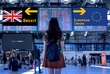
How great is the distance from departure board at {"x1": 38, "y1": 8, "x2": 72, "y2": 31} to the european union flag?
0.45m

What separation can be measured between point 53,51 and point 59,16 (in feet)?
54.3

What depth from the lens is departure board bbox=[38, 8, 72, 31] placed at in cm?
2181

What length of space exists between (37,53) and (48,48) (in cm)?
870

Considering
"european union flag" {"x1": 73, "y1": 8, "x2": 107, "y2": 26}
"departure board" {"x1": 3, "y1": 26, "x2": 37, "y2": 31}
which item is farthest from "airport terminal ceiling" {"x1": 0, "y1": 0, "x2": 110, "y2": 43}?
"european union flag" {"x1": 73, "y1": 8, "x2": 107, "y2": 26}

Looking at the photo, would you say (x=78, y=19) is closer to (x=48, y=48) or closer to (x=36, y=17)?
(x=36, y=17)

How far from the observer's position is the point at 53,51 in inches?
209

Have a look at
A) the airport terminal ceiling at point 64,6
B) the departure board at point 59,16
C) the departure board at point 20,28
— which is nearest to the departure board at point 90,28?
the airport terminal ceiling at point 64,6

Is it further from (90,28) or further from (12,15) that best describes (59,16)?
(12,15)

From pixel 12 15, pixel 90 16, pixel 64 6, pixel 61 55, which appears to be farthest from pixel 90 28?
pixel 61 55

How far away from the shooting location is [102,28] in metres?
21.7

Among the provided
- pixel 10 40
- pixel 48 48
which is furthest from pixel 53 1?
pixel 48 48

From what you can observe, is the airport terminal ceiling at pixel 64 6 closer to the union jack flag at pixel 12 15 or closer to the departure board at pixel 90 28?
the departure board at pixel 90 28

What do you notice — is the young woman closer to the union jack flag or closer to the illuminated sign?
the illuminated sign

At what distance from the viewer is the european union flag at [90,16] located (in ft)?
70.3
